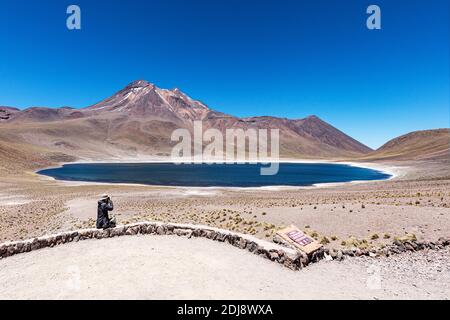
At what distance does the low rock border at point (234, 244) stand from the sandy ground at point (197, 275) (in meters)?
0.42

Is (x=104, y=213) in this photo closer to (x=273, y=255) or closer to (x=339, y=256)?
(x=273, y=255)

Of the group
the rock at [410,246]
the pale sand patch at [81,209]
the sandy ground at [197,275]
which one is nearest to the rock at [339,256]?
the sandy ground at [197,275]

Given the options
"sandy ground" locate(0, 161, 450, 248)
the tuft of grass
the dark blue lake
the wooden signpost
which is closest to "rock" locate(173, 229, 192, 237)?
"sandy ground" locate(0, 161, 450, 248)

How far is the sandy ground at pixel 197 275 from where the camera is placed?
347 inches

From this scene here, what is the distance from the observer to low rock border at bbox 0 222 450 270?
39.2ft

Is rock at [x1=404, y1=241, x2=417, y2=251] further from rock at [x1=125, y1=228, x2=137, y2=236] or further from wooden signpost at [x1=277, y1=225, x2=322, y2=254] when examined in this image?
rock at [x1=125, y1=228, x2=137, y2=236]

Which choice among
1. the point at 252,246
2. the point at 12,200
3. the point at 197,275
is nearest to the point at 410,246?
the point at 252,246

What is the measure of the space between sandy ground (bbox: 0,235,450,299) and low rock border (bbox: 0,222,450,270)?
0.42 meters

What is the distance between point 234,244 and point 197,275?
402 centimetres
